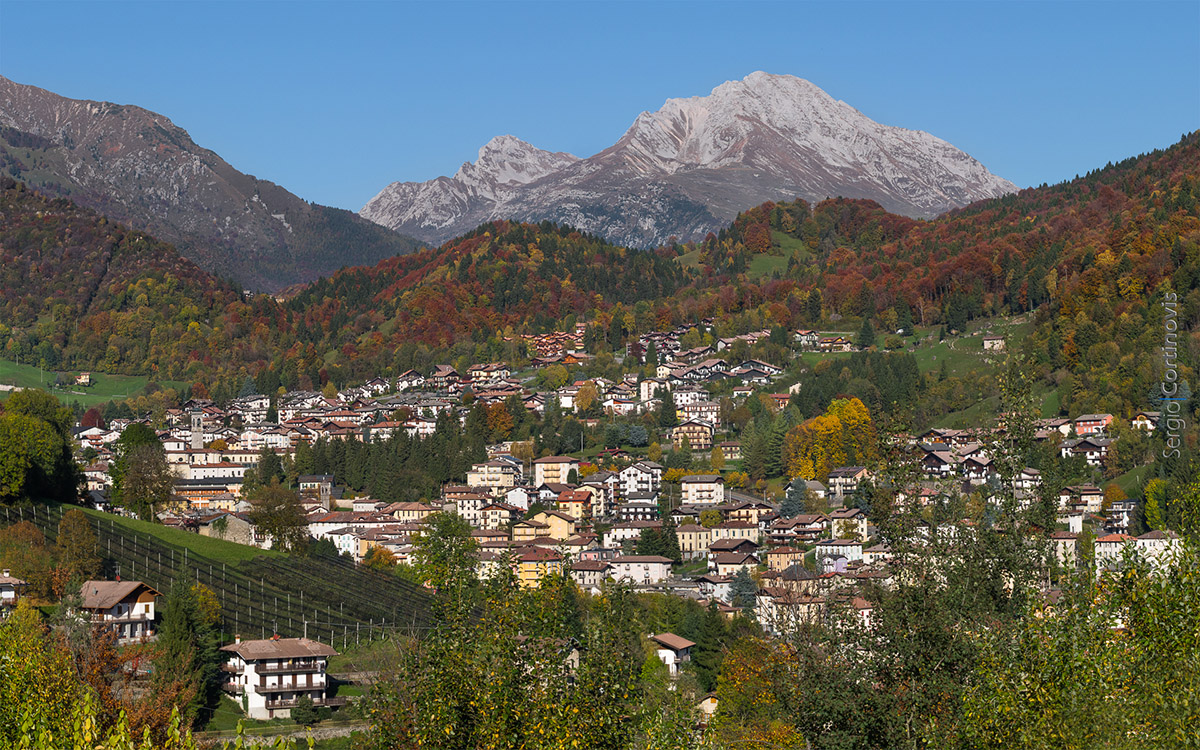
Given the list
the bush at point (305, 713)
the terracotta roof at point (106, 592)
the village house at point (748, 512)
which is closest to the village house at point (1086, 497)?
the village house at point (748, 512)

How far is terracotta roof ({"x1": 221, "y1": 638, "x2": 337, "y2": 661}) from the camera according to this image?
47.5 m

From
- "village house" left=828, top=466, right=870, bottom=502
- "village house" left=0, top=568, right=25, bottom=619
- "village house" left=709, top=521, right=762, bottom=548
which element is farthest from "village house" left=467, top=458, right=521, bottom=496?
"village house" left=0, top=568, right=25, bottom=619

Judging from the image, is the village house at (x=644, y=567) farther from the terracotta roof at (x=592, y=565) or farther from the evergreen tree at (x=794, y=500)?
the evergreen tree at (x=794, y=500)

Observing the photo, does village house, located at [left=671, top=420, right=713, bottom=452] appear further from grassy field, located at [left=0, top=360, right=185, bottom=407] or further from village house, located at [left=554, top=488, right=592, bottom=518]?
grassy field, located at [left=0, top=360, right=185, bottom=407]

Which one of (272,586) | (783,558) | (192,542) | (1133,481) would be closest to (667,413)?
(783,558)

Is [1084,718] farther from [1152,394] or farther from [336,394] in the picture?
[336,394]

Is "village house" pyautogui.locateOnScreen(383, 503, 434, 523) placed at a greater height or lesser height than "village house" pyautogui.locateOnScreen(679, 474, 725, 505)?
lesser

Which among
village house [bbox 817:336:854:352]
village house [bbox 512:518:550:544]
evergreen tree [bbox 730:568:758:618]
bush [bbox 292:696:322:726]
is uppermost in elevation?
village house [bbox 817:336:854:352]

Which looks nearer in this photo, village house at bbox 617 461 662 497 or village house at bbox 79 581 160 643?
village house at bbox 79 581 160 643

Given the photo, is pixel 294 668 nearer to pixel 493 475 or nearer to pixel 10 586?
pixel 10 586

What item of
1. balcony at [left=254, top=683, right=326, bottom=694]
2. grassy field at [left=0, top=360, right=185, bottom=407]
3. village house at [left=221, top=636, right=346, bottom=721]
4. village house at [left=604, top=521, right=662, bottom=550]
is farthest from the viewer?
grassy field at [left=0, top=360, right=185, bottom=407]

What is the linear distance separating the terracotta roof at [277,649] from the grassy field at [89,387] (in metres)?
Answer: 95.3

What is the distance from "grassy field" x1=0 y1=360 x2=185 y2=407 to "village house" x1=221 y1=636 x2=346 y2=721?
9615cm

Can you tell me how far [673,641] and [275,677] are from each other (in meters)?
16.2
